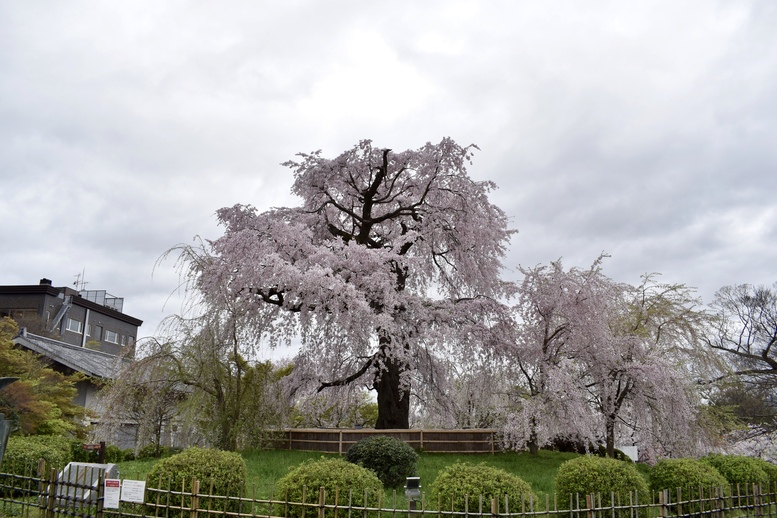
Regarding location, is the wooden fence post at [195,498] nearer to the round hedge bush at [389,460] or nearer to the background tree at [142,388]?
the round hedge bush at [389,460]

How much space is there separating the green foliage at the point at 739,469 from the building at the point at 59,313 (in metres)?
33.5

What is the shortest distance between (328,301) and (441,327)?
12.3ft

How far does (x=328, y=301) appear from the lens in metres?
16.8

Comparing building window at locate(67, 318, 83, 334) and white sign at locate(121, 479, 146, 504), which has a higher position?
→ building window at locate(67, 318, 83, 334)

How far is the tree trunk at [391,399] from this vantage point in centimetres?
2008

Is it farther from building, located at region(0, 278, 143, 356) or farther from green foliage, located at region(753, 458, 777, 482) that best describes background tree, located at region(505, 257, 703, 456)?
building, located at region(0, 278, 143, 356)

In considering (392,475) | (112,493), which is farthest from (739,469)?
(112,493)

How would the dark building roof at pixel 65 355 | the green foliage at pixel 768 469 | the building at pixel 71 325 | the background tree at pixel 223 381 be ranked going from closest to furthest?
the green foliage at pixel 768 469
the background tree at pixel 223 381
the dark building roof at pixel 65 355
the building at pixel 71 325

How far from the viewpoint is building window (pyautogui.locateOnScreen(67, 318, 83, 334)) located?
42.7 metres

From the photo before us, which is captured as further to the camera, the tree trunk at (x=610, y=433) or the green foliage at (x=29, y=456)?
the tree trunk at (x=610, y=433)

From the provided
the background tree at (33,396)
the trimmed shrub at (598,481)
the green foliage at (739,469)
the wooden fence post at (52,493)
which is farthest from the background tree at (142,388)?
the green foliage at (739,469)

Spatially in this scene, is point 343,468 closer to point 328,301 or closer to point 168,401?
point 328,301

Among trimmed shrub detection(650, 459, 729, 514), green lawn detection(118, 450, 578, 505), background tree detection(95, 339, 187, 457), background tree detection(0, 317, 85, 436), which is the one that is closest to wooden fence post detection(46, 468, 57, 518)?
green lawn detection(118, 450, 578, 505)

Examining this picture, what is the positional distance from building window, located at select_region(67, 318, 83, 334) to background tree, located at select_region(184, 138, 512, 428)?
28.0 m
